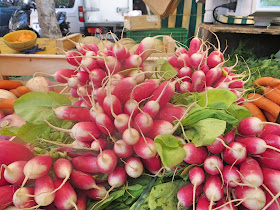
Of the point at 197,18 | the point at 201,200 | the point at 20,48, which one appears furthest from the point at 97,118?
the point at 197,18

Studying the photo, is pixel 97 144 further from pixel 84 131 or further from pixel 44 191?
pixel 44 191

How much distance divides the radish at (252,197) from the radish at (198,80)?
0.56 metres

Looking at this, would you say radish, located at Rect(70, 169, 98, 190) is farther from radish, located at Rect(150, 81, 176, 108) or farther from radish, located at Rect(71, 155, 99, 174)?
radish, located at Rect(150, 81, 176, 108)

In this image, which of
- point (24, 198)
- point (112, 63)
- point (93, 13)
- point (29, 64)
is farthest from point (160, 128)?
point (93, 13)

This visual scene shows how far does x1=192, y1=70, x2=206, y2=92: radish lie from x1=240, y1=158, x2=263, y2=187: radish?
502 millimetres

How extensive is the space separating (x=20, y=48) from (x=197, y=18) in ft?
10.8

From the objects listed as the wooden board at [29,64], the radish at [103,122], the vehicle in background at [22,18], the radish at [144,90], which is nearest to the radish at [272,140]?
the radish at [144,90]

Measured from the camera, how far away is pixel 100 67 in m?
Answer: 1.03

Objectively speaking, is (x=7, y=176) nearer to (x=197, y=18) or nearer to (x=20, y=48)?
(x=20, y=48)

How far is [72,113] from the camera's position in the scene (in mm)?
875

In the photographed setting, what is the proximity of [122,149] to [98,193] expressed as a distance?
20 cm

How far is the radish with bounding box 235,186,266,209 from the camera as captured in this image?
627 millimetres

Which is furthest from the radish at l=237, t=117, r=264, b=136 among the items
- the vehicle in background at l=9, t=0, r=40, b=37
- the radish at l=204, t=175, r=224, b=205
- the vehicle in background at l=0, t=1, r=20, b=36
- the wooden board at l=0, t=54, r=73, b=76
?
the vehicle in background at l=0, t=1, r=20, b=36

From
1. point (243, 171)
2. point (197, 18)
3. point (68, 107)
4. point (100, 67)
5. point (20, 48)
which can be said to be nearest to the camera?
point (243, 171)
